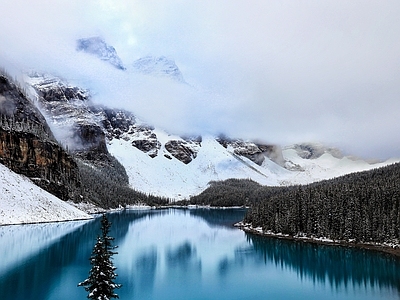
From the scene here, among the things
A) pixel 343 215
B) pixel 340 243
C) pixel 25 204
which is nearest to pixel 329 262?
pixel 340 243

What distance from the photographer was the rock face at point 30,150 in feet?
491

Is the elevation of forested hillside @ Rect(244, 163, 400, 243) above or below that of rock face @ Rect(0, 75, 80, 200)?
below

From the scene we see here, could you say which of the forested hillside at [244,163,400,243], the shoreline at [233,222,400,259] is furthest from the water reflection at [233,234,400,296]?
the forested hillside at [244,163,400,243]

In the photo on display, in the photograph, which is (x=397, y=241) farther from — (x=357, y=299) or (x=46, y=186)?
(x=46, y=186)

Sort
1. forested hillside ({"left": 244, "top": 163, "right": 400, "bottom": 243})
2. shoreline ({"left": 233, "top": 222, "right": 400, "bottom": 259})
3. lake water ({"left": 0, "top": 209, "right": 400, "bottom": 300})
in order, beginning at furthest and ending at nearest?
1. forested hillside ({"left": 244, "top": 163, "right": 400, "bottom": 243})
2. shoreline ({"left": 233, "top": 222, "right": 400, "bottom": 259})
3. lake water ({"left": 0, "top": 209, "right": 400, "bottom": 300})

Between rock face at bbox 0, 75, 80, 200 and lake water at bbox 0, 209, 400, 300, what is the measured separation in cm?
6904

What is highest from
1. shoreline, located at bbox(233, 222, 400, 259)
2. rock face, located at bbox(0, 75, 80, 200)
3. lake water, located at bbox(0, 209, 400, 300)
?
rock face, located at bbox(0, 75, 80, 200)

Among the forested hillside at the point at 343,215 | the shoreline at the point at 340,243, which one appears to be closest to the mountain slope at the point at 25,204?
the shoreline at the point at 340,243

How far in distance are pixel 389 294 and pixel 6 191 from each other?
110036mm

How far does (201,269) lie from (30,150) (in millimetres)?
123674

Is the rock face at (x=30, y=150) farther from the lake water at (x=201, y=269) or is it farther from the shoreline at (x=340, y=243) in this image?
the shoreline at (x=340, y=243)

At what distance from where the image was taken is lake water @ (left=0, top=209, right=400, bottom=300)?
43781 millimetres

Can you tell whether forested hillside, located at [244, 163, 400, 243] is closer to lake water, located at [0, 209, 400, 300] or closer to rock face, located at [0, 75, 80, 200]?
lake water, located at [0, 209, 400, 300]

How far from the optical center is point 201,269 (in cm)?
5891
